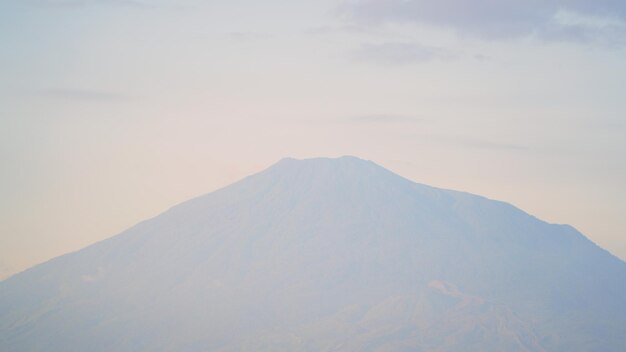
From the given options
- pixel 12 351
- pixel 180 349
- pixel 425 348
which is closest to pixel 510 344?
pixel 425 348

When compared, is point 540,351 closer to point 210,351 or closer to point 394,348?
point 394,348

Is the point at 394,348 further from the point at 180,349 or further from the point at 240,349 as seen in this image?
the point at 180,349

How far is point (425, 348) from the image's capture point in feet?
641

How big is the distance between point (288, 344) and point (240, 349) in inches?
415

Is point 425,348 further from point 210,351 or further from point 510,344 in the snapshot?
point 210,351

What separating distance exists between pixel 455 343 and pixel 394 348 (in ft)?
46.8

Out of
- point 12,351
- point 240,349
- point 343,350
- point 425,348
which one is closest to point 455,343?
point 425,348

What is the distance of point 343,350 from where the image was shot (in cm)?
19300

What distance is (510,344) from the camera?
649ft

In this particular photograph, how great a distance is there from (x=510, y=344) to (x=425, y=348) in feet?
63.0

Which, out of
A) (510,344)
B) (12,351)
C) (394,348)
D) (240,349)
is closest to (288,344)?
(240,349)

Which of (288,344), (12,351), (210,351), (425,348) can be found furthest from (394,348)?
(12,351)

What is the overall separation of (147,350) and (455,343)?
68156mm

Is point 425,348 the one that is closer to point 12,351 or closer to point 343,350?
point 343,350
